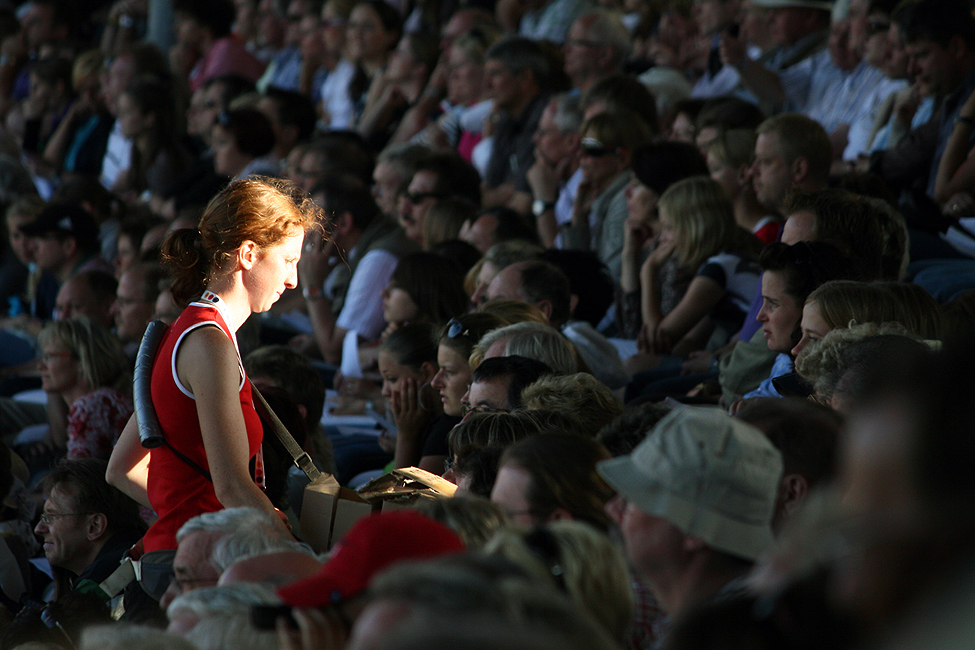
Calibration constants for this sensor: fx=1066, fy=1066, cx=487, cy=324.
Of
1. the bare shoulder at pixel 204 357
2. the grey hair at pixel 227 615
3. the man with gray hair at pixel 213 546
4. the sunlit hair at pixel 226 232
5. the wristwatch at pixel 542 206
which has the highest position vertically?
the sunlit hair at pixel 226 232

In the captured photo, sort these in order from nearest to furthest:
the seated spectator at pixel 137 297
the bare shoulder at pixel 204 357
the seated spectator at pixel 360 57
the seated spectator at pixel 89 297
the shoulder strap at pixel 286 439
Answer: the bare shoulder at pixel 204 357 → the shoulder strap at pixel 286 439 → the seated spectator at pixel 137 297 → the seated spectator at pixel 89 297 → the seated spectator at pixel 360 57

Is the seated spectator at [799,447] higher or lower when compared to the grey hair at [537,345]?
higher

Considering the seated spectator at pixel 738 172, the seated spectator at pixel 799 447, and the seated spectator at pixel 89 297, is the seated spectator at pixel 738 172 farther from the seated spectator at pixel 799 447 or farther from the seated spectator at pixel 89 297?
the seated spectator at pixel 89 297

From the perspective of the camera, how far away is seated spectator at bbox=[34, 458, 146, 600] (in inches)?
137

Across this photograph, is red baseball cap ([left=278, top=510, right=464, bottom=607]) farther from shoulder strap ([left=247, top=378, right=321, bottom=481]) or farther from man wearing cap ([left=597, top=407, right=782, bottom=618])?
shoulder strap ([left=247, top=378, right=321, bottom=481])

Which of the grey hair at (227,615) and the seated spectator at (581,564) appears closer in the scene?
the seated spectator at (581,564)

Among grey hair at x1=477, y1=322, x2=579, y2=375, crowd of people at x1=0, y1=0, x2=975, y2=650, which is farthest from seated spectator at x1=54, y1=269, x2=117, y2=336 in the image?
grey hair at x1=477, y1=322, x2=579, y2=375

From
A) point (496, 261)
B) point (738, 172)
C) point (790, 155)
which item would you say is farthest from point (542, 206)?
point (790, 155)

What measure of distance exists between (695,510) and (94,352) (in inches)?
141

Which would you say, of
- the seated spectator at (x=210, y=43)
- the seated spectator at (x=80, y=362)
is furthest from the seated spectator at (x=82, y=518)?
the seated spectator at (x=210, y=43)

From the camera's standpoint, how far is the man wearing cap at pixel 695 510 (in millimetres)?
1639

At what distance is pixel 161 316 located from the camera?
496 centimetres

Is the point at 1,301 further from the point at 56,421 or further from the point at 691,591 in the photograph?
the point at 691,591

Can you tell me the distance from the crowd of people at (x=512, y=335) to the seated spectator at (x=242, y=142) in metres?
0.03
